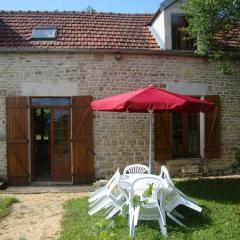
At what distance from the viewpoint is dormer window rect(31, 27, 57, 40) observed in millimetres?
11583

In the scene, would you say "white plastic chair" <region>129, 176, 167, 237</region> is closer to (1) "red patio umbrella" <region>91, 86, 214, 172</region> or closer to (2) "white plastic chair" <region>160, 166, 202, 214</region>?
(2) "white plastic chair" <region>160, 166, 202, 214</region>

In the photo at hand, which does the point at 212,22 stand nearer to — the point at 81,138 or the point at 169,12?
the point at 169,12

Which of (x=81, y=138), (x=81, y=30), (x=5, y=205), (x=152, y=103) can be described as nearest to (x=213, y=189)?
(x=152, y=103)

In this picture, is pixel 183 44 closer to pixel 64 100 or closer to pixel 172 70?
Result: pixel 172 70

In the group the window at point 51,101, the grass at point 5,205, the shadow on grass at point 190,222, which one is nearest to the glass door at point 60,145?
the window at point 51,101

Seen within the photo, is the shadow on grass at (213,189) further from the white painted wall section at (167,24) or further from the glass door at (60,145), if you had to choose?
the white painted wall section at (167,24)

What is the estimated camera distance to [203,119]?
11.8m

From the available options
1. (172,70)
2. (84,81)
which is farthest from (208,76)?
(84,81)

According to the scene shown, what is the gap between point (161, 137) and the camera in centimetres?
1143

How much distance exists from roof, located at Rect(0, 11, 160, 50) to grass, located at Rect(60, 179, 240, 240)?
4.66 meters

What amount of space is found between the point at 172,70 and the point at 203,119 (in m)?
1.66

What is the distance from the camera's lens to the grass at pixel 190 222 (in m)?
5.95

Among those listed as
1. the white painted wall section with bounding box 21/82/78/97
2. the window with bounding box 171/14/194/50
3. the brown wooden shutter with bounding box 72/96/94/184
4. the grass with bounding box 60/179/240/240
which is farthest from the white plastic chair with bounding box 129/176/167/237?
the window with bounding box 171/14/194/50

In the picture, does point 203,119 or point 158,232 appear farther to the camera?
point 203,119
